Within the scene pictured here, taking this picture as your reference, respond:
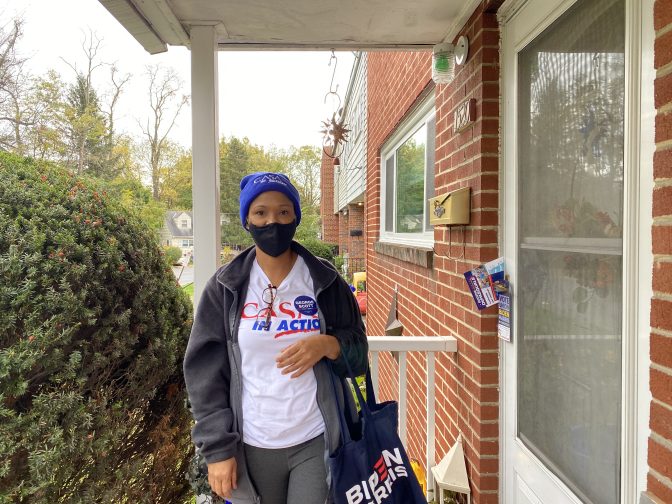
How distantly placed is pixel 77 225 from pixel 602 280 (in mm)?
1981

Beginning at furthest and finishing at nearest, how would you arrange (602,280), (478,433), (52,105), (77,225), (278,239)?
(52,105), (478,433), (77,225), (278,239), (602,280)

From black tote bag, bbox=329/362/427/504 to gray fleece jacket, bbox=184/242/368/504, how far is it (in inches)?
2.0

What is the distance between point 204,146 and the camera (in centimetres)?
234

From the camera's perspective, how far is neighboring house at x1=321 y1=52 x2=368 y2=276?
7957 mm

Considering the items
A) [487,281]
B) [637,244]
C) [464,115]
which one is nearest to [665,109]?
[637,244]

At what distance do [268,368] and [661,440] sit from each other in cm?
107

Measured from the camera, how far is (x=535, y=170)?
1.81 meters

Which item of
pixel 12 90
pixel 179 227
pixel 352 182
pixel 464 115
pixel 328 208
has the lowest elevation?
pixel 464 115

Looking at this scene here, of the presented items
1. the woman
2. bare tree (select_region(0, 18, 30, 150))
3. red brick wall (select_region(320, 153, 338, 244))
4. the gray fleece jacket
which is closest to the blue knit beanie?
the woman

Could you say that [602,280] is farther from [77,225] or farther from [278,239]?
[77,225]

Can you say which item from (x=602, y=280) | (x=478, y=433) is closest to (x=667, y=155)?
(x=602, y=280)

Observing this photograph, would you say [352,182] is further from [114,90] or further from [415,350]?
[114,90]

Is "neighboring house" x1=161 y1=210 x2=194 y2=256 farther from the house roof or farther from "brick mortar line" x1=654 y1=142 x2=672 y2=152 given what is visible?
"brick mortar line" x1=654 y1=142 x2=672 y2=152

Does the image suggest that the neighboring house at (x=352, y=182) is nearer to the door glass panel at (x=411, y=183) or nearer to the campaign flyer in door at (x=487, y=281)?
the door glass panel at (x=411, y=183)
